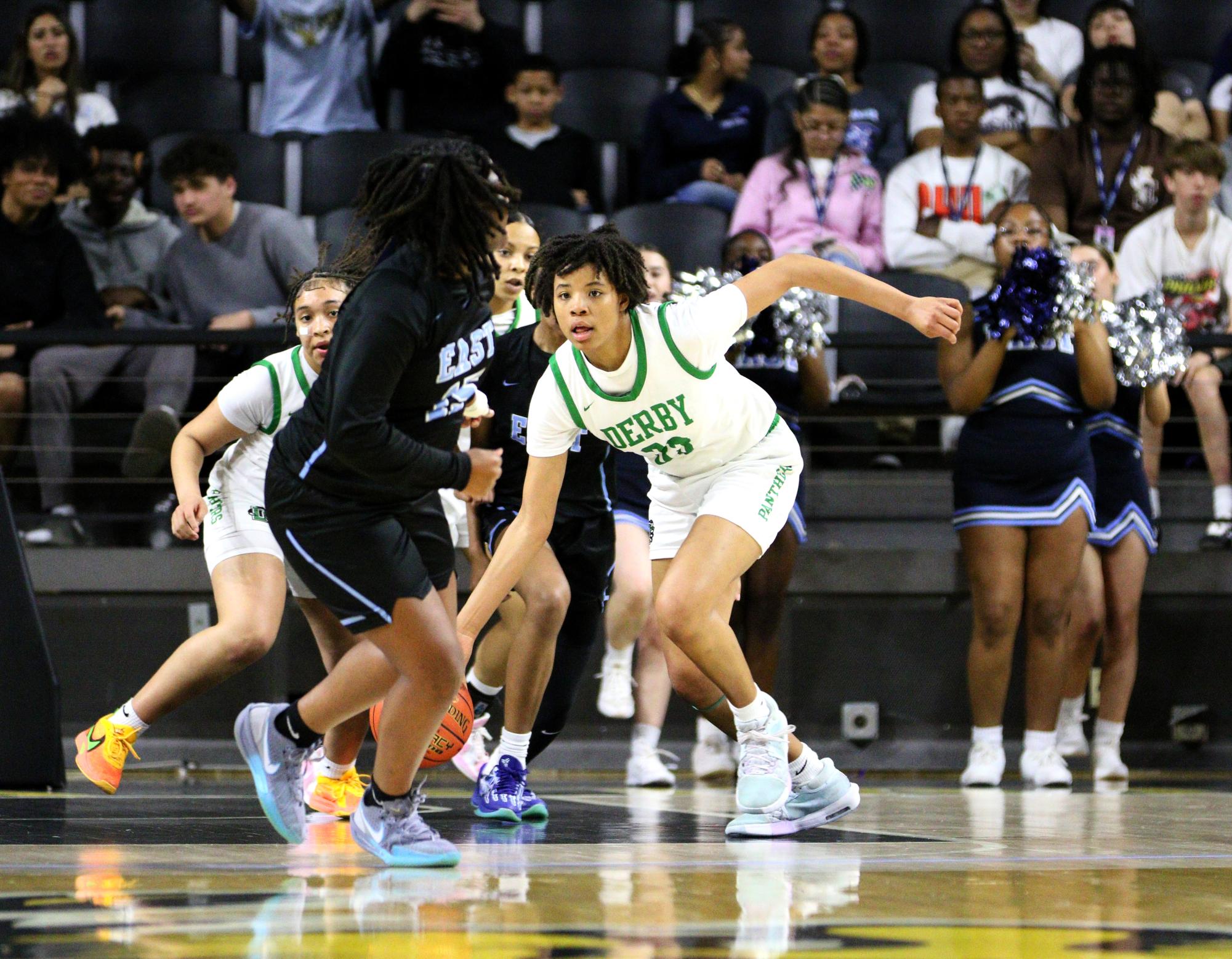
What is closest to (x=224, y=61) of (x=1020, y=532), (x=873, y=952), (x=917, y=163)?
(x=917, y=163)

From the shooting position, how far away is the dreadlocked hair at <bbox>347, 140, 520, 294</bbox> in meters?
3.39

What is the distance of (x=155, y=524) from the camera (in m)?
7.13

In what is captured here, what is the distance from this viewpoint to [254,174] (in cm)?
848

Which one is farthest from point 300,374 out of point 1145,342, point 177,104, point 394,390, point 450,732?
point 177,104

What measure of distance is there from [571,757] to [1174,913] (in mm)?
4413

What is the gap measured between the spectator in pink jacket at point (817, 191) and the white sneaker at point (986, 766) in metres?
2.44

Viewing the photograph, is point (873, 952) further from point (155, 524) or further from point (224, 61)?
point (224, 61)

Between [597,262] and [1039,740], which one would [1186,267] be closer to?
[1039,740]

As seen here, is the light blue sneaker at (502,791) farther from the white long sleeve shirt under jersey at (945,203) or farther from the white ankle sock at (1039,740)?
the white long sleeve shirt under jersey at (945,203)

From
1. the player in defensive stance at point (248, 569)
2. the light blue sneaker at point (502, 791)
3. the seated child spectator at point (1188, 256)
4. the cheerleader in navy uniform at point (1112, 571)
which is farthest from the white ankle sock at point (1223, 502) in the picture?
the player in defensive stance at point (248, 569)

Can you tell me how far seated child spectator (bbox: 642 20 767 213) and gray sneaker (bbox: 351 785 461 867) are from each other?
530 cm

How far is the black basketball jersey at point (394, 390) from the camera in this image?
323cm

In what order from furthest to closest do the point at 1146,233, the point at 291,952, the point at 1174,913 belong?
the point at 1146,233 < the point at 1174,913 < the point at 291,952

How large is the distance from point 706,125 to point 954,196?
134 centimetres
